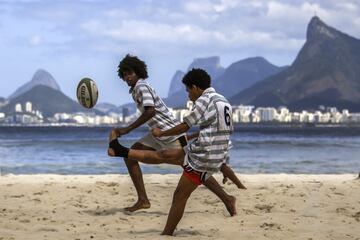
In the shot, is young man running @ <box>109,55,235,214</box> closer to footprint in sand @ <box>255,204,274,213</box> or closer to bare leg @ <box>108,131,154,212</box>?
bare leg @ <box>108,131,154,212</box>

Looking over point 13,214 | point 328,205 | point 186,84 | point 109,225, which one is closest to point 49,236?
point 109,225

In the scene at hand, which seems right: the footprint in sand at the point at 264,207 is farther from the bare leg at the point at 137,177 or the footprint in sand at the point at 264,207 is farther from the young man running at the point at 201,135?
the young man running at the point at 201,135

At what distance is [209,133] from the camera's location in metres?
5.20

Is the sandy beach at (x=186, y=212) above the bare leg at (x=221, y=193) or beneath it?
beneath

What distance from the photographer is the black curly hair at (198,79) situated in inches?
213

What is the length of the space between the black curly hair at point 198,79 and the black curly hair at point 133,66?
1.18 meters

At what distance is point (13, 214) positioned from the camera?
22.0 ft

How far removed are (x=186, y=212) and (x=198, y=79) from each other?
7.10ft

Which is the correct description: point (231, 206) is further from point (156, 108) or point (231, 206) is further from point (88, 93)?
point (88, 93)

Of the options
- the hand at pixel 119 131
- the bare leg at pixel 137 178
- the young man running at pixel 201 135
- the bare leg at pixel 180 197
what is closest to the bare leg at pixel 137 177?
the bare leg at pixel 137 178

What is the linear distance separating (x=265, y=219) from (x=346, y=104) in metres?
189

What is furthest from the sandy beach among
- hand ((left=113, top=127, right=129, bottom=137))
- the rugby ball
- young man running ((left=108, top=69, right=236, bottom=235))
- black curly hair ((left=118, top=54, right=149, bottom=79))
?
black curly hair ((left=118, top=54, right=149, bottom=79))

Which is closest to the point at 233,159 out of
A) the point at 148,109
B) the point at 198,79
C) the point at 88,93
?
the point at 88,93

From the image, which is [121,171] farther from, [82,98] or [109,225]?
[109,225]
